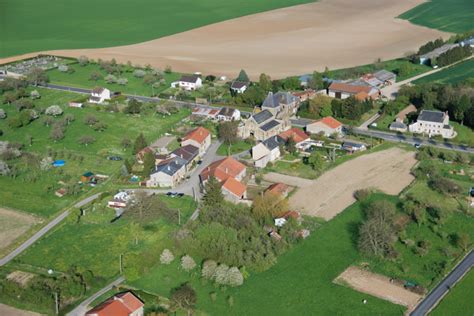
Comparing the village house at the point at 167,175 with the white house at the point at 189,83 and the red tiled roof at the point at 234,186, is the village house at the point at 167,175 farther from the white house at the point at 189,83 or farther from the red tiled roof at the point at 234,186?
the white house at the point at 189,83

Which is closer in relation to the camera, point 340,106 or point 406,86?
point 340,106

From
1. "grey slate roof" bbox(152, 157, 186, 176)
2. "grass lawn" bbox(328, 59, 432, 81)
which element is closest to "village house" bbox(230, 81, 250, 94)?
"grass lawn" bbox(328, 59, 432, 81)

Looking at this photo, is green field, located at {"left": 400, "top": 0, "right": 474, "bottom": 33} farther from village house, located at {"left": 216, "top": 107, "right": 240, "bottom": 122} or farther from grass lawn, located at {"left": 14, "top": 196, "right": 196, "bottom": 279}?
grass lawn, located at {"left": 14, "top": 196, "right": 196, "bottom": 279}

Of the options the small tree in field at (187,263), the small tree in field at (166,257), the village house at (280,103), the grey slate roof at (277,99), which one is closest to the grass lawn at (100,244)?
the small tree in field at (166,257)

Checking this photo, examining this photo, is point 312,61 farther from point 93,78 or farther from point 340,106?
point 93,78

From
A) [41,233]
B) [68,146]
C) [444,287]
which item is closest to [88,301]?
[41,233]

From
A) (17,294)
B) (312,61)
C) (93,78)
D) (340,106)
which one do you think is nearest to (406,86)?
(340,106)
